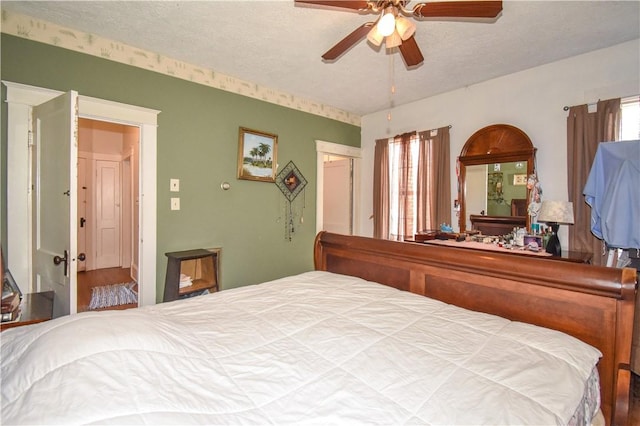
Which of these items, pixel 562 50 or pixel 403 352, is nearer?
pixel 403 352

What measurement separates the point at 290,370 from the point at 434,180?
3.27 m

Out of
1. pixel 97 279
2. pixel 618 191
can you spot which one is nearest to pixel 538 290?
pixel 618 191

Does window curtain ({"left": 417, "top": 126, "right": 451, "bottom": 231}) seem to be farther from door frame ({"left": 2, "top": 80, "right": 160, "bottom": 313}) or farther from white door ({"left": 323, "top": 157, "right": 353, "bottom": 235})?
door frame ({"left": 2, "top": 80, "right": 160, "bottom": 313})

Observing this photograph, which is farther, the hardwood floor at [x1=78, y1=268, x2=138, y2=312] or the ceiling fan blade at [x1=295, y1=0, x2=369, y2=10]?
the hardwood floor at [x1=78, y1=268, x2=138, y2=312]

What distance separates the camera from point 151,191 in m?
2.80

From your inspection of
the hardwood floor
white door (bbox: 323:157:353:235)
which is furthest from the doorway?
white door (bbox: 323:157:353:235)

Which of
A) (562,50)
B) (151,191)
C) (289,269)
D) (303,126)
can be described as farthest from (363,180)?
(151,191)

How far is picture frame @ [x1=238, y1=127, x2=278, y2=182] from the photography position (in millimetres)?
3402

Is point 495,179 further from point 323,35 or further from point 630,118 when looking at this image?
point 323,35

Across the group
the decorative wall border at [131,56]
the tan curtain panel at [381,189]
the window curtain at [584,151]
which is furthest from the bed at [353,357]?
the tan curtain panel at [381,189]

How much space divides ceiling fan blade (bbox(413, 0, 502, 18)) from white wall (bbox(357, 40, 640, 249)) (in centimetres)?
179

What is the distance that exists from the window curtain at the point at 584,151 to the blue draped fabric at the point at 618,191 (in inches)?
10.9

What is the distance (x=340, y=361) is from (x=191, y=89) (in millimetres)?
3049

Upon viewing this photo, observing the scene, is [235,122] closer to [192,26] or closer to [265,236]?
[192,26]
